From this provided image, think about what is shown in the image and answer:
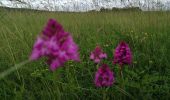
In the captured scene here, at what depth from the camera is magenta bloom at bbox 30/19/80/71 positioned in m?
0.99

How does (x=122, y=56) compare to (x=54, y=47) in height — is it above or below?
below

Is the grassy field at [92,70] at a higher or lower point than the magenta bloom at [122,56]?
lower

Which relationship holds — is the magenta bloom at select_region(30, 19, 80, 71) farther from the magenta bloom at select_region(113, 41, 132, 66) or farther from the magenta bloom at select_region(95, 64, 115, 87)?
the magenta bloom at select_region(113, 41, 132, 66)

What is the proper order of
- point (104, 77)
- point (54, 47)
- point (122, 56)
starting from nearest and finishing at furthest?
1. point (54, 47)
2. point (104, 77)
3. point (122, 56)

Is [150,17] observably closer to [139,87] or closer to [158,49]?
[158,49]

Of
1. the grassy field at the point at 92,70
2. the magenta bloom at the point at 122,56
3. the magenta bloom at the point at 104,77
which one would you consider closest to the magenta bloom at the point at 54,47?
the grassy field at the point at 92,70

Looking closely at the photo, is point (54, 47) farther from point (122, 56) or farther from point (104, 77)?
point (122, 56)

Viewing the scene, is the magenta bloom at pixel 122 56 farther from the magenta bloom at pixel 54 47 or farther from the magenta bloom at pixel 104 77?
the magenta bloom at pixel 54 47

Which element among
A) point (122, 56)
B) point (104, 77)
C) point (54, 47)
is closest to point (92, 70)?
point (122, 56)

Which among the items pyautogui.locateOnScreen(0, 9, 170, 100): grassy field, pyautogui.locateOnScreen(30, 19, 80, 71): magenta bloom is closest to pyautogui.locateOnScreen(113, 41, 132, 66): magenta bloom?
pyautogui.locateOnScreen(0, 9, 170, 100): grassy field

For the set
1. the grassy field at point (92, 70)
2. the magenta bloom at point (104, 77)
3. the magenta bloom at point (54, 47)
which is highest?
the magenta bloom at point (54, 47)

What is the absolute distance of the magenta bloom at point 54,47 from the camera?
3.25 ft

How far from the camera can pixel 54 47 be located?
99 cm

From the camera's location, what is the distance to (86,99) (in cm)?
228
